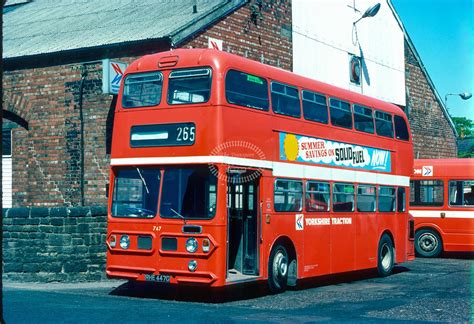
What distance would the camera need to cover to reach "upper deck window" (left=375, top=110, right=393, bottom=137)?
19.3m

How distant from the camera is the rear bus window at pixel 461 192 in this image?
78.3ft

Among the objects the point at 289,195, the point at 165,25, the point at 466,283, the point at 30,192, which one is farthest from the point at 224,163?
the point at 30,192

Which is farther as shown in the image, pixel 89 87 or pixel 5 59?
pixel 5 59

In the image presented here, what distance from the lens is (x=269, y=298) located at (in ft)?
47.9

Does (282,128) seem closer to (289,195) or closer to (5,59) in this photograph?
(289,195)

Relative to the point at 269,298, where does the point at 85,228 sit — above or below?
above

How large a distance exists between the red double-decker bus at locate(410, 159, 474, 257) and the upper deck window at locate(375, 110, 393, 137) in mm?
5126

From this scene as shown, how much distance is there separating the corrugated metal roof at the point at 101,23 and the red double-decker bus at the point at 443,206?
7.89 meters

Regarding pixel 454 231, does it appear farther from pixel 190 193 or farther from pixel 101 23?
pixel 190 193

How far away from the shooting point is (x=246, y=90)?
47.1 feet

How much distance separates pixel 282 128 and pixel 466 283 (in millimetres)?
5324

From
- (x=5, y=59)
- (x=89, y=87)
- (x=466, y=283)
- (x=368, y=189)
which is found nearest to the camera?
(x=466, y=283)

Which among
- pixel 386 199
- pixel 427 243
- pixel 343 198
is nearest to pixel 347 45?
pixel 427 243

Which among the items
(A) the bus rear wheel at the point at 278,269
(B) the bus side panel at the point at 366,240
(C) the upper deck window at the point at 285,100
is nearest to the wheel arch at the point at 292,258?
(A) the bus rear wheel at the point at 278,269
